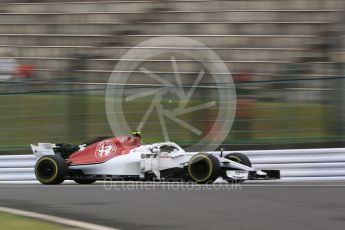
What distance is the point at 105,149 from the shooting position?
10188mm

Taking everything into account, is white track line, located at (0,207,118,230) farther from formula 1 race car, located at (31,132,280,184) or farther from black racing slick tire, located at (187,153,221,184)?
black racing slick tire, located at (187,153,221,184)

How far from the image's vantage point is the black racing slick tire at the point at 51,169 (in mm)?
10180

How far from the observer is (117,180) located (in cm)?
1030

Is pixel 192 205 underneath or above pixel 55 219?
above

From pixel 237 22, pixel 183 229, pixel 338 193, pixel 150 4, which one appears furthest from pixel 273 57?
pixel 183 229

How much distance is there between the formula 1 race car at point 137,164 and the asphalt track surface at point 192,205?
263 mm

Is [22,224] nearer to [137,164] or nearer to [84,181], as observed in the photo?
[137,164]

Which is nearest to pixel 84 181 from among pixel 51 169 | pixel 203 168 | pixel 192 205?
pixel 51 169

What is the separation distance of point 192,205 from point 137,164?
2774 mm

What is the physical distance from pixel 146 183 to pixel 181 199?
2.40 m

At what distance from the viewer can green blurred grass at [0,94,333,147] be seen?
11422 mm

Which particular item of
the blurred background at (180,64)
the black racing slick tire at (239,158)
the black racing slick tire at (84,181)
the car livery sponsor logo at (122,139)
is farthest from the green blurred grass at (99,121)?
the car livery sponsor logo at (122,139)

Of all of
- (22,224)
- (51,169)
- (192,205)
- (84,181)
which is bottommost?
(22,224)

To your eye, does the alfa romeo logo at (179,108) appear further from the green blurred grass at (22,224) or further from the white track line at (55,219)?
the green blurred grass at (22,224)
